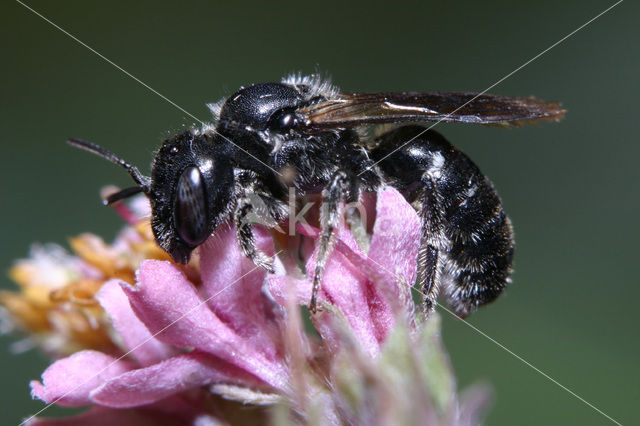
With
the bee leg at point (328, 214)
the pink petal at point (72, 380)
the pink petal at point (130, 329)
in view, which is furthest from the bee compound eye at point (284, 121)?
the pink petal at point (72, 380)

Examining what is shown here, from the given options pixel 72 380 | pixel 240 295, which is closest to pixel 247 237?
pixel 240 295

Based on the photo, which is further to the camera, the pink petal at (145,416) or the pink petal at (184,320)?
the pink petal at (145,416)

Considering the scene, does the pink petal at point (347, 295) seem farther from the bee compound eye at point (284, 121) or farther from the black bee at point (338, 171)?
the bee compound eye at point (284, 121)

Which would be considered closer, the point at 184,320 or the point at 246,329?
the point at 184,320

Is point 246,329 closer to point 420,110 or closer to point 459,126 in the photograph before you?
point 420,110

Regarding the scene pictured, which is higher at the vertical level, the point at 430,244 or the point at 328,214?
the point at 328,214

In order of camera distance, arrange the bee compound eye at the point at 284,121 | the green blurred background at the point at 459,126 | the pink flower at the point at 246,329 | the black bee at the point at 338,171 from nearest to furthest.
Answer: the pink flower at the point at 246,329 → the black bee at the point at 338,171 → the bee compound eye at the point at 284,121 → the green blurred background at the point at 459,126

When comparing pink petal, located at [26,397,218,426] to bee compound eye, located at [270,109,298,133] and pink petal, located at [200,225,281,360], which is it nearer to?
pink petal, located at [200,225,281,360]

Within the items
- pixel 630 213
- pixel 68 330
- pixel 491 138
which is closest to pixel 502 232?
pixel 68 330

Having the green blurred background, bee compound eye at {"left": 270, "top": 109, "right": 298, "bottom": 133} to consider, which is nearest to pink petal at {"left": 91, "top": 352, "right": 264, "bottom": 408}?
bee compound eye at {"left": 270, "top": 109, "right": 298, "bottom": 133}
